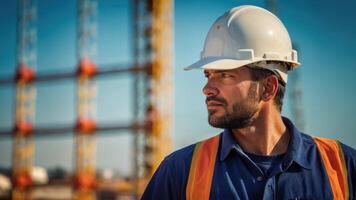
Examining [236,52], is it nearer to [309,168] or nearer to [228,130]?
[228,130]

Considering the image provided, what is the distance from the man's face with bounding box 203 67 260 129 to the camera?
71.3 inches

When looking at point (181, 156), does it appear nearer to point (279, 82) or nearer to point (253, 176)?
point (253, 176)

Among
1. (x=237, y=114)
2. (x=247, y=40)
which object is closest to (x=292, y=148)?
(x=237, y=114)

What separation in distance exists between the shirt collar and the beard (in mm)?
60

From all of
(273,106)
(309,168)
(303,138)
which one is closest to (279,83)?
(273,106)

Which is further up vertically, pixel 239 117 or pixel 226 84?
pixel 226 84

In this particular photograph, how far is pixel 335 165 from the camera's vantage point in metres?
1.73

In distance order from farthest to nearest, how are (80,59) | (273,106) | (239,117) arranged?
1. (80,59)
2. (273,106)
3. (239,117)

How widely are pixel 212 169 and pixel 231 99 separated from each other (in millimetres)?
276

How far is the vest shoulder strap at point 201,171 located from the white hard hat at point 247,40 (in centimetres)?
33

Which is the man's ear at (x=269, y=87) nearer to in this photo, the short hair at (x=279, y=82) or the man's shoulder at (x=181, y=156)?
the short hair at (x=279, y=82)

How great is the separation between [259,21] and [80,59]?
20928mm

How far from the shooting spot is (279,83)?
1972 mm

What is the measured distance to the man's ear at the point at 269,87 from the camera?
193 centimetres
